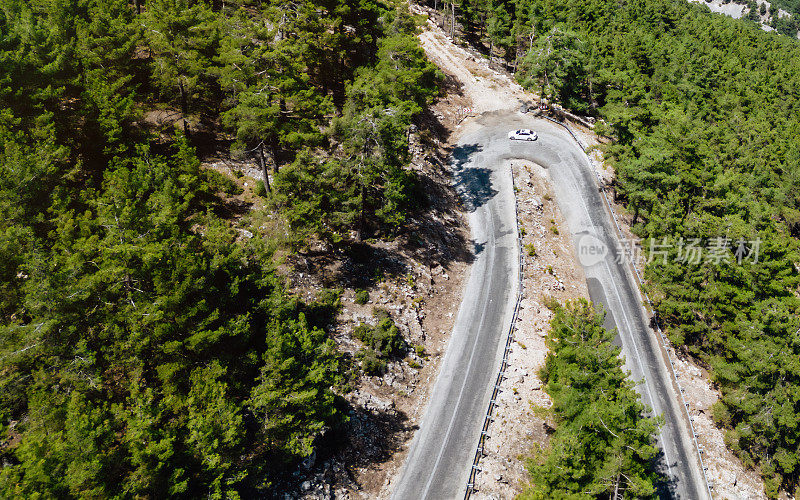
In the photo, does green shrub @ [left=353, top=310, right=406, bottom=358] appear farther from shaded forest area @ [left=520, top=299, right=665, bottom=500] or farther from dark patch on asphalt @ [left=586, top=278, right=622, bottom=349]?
dark patch on asphalt @ [left=586, top=278, right=622, bottom=349]

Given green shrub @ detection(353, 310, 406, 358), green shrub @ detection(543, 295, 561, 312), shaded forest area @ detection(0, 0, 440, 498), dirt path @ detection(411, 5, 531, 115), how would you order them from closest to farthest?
1. shaded forest area @ detection(0, 0, 440, 498)
2. green shrub @ detection(353, 310, 406, 358)
3. green shrub @ detection(543, 295, 561, 312)
4. dirt path @ detection(411, 5, 531, 115)

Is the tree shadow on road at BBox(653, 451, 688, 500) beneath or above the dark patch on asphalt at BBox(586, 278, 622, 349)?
beneath

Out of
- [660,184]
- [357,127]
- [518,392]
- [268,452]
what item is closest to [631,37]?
[660,184]

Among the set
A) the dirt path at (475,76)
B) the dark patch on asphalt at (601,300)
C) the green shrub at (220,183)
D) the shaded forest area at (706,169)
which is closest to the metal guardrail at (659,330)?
the shaded forest area at (706,169)

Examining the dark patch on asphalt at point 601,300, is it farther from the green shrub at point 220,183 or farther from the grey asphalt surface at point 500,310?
the green shrub at point 220,183

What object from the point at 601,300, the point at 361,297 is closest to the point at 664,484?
the point at 601,300

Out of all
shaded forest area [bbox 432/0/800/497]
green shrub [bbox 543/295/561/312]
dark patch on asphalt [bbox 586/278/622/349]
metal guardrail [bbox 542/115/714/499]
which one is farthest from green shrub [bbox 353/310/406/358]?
metal guardrail [bbox 542/115/714/499]

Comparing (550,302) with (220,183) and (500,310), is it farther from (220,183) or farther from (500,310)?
(220,183)
